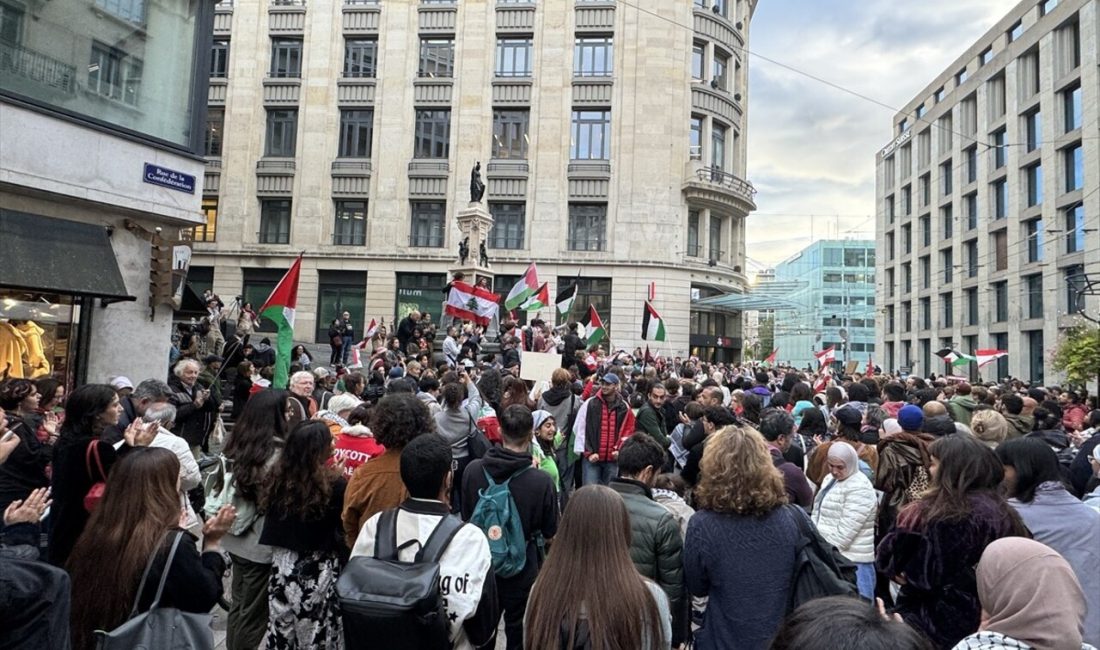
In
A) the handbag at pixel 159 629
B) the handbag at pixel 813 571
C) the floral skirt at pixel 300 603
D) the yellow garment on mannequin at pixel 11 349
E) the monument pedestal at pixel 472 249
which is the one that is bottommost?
the floral skirt at pixel 300 603

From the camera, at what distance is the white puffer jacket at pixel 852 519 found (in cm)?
421

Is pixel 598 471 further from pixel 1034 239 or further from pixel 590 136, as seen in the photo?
pixel 1034 239

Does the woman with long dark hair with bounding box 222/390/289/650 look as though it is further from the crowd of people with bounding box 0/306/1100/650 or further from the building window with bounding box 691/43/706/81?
the building window with bounding box 691/43/706/81

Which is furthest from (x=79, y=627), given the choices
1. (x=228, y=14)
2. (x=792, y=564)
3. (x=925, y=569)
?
(x=228, y=14)

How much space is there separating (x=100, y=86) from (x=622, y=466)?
41.2 ft

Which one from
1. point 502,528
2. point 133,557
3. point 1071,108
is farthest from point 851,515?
point 1071,108

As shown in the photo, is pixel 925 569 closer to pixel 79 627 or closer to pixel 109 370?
pixel 79 627

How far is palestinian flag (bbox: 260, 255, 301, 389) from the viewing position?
8.19 metres

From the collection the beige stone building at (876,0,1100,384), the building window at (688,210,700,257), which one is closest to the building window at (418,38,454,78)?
the building window at (688,210,700,257)

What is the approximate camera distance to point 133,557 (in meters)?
2.74

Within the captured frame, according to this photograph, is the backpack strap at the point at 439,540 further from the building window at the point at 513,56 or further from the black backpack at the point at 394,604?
the building window at the point at 513,56

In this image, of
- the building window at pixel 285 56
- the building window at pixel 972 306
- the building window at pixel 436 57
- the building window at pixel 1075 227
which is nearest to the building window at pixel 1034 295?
the building window at pixel 1075 227

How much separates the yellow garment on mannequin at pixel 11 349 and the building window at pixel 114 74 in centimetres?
435

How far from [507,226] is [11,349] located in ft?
89.1
